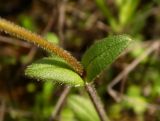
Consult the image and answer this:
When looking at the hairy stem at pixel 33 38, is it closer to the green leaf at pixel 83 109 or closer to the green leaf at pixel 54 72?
the green leaf at pixel 54 72

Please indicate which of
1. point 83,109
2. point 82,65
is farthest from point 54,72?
point 83,109

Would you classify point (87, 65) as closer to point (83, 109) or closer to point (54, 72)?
point (54, 72)

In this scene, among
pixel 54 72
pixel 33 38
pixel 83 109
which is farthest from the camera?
pixel 83 109

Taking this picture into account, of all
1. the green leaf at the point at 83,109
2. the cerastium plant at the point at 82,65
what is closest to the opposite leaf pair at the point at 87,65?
the cerastium plant at the point at 82,65

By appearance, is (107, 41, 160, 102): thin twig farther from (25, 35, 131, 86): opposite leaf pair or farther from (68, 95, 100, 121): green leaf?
(25, 35, 131, 86): opposite leaf pair

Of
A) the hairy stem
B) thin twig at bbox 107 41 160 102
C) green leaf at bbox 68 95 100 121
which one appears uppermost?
thin twig at bbox 107 41 160 102

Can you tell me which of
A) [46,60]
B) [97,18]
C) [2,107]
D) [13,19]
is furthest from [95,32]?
[46,60]

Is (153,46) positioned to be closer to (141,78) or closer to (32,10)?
(141,78)

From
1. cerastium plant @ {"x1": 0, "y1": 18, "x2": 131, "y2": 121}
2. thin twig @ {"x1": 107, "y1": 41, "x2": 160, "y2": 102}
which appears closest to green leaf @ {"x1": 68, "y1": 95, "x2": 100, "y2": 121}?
thin twig @ {"x1": 107, "y1": 41, "x2": 160, "y2": 102}
